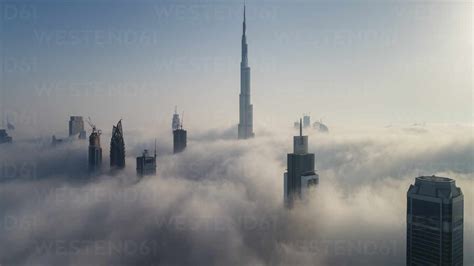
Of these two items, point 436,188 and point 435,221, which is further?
point 435,221

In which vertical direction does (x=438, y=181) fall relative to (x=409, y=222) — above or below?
above

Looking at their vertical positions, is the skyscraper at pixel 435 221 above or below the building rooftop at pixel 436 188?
below

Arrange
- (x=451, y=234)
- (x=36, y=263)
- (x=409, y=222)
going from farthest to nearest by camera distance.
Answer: (x=36, y=263) < (x=409, y=222) < (x=451, y=234)

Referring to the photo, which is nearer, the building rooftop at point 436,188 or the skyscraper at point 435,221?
the building rooftop at point 436,188

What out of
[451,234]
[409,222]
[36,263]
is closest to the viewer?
[451,234]

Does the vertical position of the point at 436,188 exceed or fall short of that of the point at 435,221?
it exceeds it

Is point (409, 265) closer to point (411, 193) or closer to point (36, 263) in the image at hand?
point (411, 193)

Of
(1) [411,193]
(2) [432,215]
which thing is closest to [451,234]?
(2) [432,215]

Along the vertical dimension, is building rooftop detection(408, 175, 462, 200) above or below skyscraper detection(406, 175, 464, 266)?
above
